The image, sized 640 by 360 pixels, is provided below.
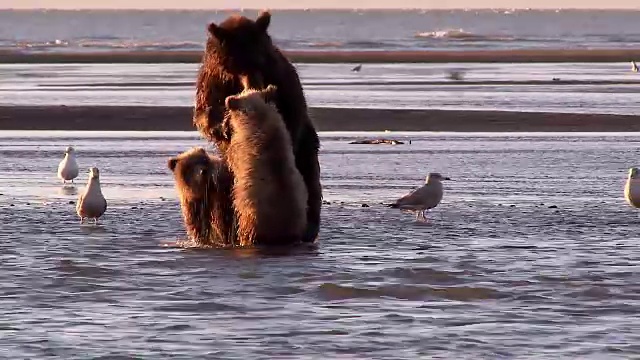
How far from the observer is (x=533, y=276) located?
9227mm

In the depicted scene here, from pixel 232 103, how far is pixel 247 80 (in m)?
0.44

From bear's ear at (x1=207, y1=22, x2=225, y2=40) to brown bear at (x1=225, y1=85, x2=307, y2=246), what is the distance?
0.44 metres

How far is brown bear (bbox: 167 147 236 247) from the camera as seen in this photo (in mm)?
10188

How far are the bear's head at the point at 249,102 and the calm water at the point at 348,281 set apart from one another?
953 mm

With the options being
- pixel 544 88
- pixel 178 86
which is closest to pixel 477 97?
pixel 544 88

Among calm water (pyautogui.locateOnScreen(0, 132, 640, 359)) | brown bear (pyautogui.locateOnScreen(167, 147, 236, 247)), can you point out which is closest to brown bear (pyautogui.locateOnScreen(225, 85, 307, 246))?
brown bear (pyautogui.locateOnScreen(167, 147, 236, 247))

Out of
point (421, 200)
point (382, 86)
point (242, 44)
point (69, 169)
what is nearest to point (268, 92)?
point (242, 44)

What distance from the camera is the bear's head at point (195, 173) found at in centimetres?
1021

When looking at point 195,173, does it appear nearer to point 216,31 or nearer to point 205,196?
point 205,196

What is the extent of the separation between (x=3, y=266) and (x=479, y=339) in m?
3.65

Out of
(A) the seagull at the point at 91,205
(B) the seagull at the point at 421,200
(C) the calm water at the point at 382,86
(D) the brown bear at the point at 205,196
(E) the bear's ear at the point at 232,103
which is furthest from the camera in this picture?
(C) the calm water at the point at 382,86

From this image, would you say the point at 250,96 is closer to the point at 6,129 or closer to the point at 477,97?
the point at 6,129

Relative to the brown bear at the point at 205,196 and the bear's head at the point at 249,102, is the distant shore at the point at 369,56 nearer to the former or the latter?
the brown bear at the point at 205,196

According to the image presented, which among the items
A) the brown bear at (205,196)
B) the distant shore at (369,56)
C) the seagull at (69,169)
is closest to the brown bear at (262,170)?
the brown bear at (205,196)
